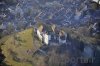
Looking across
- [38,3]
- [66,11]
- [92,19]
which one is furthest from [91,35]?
[38,3]

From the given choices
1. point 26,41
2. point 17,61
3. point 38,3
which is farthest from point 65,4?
point 17,61

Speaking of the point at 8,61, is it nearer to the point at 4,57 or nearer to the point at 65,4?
the point at 4,57

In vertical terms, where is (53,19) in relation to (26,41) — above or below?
above

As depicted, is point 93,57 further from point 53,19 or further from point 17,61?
point 17,61

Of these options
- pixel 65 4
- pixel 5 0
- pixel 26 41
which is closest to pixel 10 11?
pixel 5 0

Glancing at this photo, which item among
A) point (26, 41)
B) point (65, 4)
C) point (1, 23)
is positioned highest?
point (65, 4)

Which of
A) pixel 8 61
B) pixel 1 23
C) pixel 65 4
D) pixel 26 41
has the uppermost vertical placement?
pixel 65 4

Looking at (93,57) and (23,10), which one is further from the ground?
(23,10)
